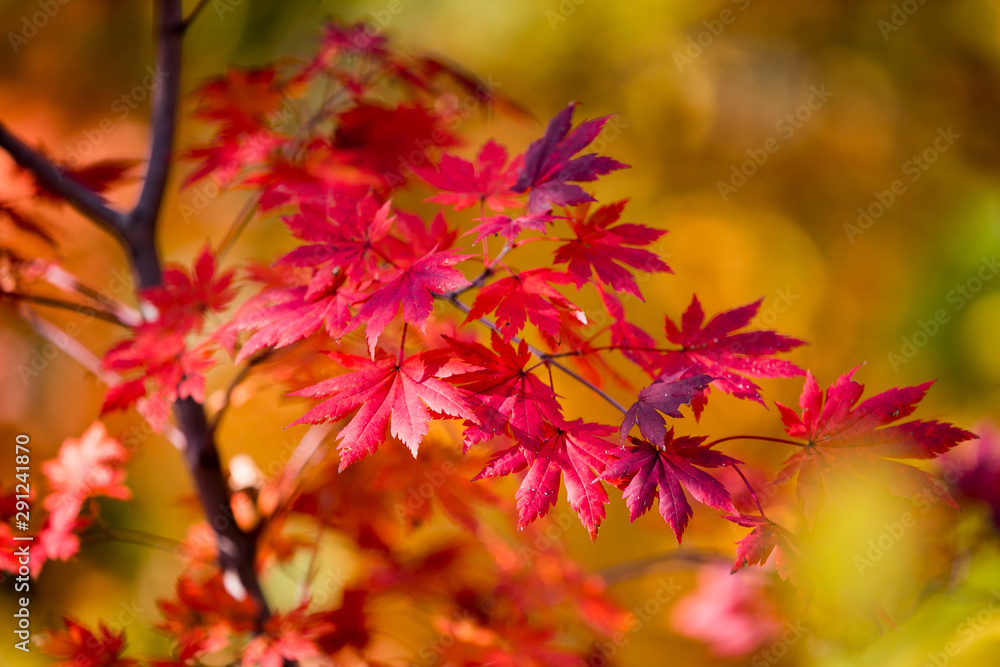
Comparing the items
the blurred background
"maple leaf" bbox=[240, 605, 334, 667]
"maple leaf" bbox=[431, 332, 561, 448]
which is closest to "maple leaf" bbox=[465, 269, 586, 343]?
"maple leaf" bbox=[431, 332, 561, 448]

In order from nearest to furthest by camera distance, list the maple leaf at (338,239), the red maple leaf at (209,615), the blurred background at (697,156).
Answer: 1. the maple leaf at (338,239)
2. the red maple leaf at (209,615)
3. the blurred background at (697,156)

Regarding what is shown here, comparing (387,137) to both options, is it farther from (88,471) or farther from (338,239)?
(88,471)

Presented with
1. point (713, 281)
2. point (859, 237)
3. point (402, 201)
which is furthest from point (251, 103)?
point (859, 237)

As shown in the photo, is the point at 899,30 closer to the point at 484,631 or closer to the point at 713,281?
the point at 713,281

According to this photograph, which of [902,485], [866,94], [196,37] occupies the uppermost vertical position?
[866,94]

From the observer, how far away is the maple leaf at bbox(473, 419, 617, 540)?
1.56 ft

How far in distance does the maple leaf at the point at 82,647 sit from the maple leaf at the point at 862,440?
0.78 m

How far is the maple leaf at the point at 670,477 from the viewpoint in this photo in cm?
45

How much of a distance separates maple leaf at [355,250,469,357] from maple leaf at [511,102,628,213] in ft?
0.30

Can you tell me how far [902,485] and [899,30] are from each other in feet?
8.27

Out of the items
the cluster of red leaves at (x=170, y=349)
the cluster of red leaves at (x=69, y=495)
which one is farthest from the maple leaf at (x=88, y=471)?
the cluster of red leaves at (x=170, y=349)

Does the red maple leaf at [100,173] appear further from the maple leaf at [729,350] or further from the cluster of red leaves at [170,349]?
the maple leaf at [729,350]

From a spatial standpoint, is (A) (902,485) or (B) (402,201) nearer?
(A) (902,485)

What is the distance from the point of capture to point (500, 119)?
2436 mm
